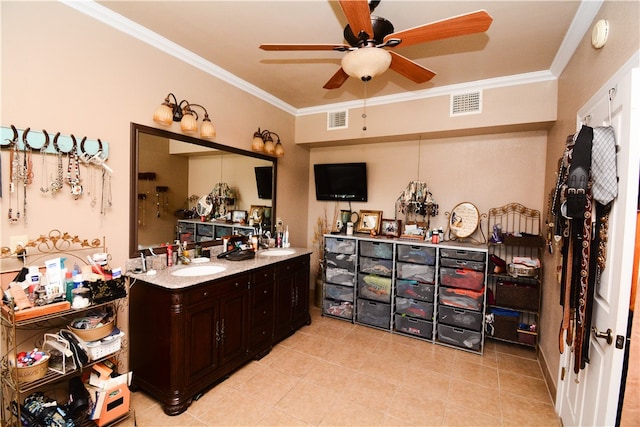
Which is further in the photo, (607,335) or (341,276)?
(341,276)

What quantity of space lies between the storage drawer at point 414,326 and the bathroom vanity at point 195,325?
1.52m

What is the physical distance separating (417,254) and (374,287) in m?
0.66

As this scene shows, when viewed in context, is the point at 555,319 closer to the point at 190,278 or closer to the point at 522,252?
the point at 522,252

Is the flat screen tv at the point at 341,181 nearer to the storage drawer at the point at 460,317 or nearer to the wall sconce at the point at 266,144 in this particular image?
the wall sconce at the point at 266,144

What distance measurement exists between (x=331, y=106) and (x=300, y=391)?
10.7ft

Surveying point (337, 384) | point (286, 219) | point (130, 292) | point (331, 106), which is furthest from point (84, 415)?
point (331, 106)

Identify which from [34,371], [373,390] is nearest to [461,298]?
[373,390]

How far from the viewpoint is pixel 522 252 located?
331 cm

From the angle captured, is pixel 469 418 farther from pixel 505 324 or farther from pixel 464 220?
pixel 464 220

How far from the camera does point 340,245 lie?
3.69 m

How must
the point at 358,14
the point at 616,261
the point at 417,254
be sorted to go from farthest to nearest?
the point at 417,254 → the point at 358,14 → the point at 616,261

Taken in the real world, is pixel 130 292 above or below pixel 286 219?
below

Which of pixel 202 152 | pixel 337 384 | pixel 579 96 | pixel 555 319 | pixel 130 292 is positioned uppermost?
pixel 579 96

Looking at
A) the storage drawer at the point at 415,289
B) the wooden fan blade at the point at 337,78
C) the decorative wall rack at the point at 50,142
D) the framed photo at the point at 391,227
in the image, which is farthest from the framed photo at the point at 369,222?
the decorative wall rack at the point at 50,142
